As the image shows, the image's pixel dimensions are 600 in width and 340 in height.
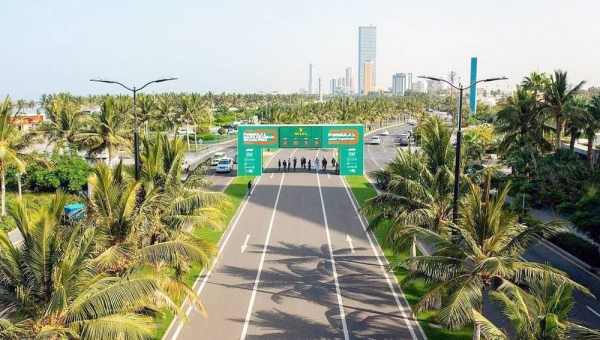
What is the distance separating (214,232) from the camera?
93.1 feet

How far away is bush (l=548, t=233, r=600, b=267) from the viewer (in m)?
22.7

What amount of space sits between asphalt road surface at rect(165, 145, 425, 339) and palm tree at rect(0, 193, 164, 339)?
229 inches

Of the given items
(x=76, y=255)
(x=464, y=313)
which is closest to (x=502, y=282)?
(x=464, y=313)

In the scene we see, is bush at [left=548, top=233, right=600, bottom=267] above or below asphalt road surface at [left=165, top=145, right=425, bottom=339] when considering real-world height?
above

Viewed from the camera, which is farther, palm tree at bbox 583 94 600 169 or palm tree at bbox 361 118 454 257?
palm tree at bbox 583 94 600 169

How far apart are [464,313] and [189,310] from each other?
9.64m

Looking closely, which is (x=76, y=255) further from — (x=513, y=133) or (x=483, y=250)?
(x=513, y=133)

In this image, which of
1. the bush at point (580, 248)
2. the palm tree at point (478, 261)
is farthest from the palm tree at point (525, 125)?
the palm tree at point (478, 261)

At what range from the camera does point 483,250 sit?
547 inches

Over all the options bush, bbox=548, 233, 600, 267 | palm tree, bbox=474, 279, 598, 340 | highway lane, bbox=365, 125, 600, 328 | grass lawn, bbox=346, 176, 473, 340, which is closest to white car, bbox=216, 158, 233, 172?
grass lawn, bbox=346, 176, 473, 340

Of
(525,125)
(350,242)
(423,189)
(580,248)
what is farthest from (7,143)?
(525,125)

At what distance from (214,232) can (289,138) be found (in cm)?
1825

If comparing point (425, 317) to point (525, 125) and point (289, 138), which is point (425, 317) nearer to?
point (525, 125)

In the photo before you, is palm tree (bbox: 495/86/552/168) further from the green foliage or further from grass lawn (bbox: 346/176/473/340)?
the green foliage
